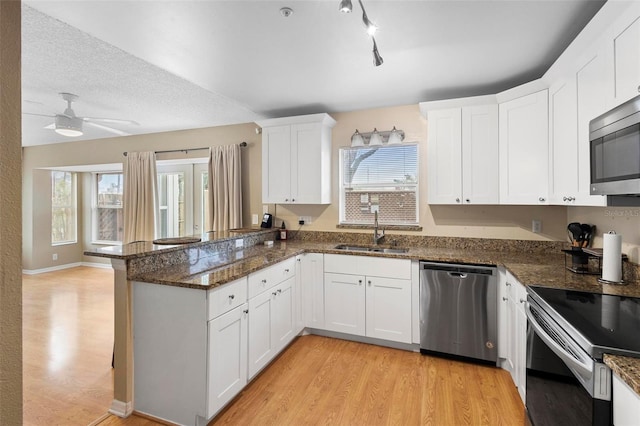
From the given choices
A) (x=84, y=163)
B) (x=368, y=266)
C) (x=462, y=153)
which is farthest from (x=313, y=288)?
(x=84, y=163)

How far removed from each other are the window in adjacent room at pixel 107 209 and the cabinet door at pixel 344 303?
5.33 meters

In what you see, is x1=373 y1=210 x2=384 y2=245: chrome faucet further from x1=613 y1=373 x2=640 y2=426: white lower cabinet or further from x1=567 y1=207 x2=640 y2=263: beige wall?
x1=613 y1=373 x2=640 y2=426: white lower cabinet

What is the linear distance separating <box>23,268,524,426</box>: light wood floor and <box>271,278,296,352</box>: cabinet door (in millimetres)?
169

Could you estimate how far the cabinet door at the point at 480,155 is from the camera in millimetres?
2818

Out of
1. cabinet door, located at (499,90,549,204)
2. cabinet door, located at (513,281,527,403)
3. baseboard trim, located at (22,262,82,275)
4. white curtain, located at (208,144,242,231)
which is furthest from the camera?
→ baseboard trim, located at (22,262,82,275)

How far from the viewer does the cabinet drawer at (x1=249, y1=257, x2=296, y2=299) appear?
2.32m

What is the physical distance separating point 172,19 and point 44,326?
11.8 feet

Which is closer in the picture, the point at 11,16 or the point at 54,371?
the point at 11,16

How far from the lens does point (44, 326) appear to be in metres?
3.40

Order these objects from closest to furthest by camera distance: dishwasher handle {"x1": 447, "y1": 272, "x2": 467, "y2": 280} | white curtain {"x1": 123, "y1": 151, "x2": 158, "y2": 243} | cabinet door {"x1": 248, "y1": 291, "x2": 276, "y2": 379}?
cabinet door {"x1": 248, "y1": 291, "x2": 276, "y2": 379}, dishwasher handle {"x1": 447, "y1": 272, "x2": 467, "y2": 280}, white curtain {"x1": 123, "y1": 151, "x2": 158, "y2": 243}

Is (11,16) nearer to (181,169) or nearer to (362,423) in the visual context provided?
(362,423)

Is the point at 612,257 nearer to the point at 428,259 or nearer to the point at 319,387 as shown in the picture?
the point at 428,259

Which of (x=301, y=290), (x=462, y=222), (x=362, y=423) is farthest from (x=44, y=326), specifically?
(x=462, y=222)

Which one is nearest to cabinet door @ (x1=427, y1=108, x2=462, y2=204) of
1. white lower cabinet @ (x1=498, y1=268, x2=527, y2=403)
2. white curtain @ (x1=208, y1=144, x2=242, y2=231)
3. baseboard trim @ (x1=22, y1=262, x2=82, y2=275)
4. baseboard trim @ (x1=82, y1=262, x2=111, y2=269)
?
white lower cabinet @ (x1=498, y1=268, x2=527, y2=403)
